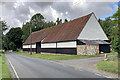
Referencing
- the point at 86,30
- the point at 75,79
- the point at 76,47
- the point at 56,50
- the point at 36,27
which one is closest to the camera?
the point at 75,79

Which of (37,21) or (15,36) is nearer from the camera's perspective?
(15,36)

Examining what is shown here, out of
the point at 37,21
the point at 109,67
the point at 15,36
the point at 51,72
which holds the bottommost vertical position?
the point at 51,72

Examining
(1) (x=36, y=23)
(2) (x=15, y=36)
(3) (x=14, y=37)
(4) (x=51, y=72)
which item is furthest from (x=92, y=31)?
(1) (x=36, y=23)

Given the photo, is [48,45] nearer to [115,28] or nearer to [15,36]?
[115,28]

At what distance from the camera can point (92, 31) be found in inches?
1153

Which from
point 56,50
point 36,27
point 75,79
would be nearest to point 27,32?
point 36,27

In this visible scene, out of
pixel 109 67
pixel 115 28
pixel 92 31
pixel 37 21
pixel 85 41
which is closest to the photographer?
pixel 109 67

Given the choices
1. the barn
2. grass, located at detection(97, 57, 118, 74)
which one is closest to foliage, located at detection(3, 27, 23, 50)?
the barn

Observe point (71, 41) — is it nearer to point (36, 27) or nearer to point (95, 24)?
point (95, 24)

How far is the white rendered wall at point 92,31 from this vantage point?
27953 mm

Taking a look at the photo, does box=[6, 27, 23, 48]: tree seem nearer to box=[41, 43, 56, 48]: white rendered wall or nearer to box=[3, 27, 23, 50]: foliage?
box=[3, 27, 23, 50]: foliage

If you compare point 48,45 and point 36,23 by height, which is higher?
point 36,23

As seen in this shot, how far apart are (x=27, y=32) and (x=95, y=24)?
49.4m

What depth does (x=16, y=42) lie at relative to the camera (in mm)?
70625
